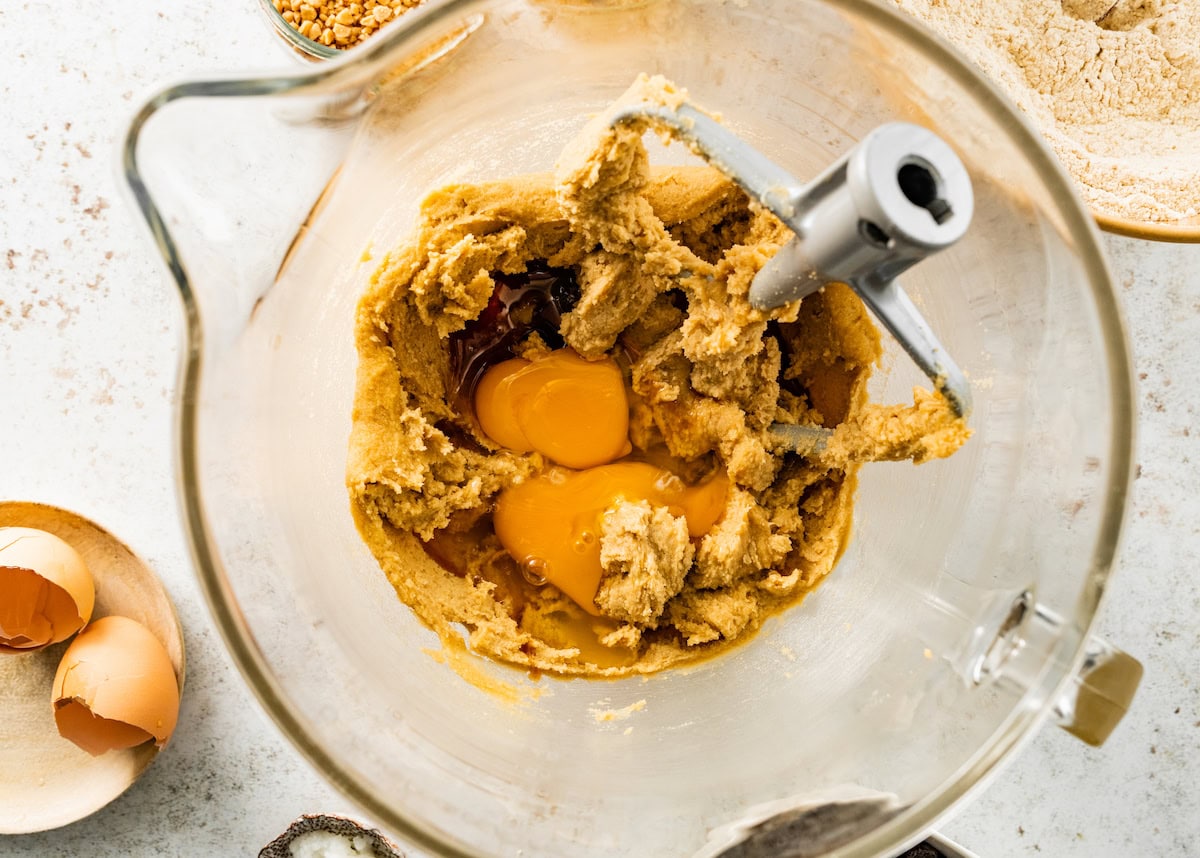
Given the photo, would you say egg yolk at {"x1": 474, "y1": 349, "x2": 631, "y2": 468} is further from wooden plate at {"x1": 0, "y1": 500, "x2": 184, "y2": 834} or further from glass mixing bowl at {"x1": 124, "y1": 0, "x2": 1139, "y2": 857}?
wooden plate at {"x1": 0, "y1": 500, "x2": 184, "y2": 834}

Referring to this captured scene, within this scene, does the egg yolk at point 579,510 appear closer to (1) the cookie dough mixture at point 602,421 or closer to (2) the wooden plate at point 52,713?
(1) the cookie dough mixture at point 602,421

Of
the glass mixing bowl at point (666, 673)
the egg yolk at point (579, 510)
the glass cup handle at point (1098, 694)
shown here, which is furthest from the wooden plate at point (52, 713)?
the glass cup handle at point (1098, 694)

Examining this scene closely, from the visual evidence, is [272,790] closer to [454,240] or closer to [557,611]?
[557,611]

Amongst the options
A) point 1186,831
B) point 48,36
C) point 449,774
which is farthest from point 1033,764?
point 48,36

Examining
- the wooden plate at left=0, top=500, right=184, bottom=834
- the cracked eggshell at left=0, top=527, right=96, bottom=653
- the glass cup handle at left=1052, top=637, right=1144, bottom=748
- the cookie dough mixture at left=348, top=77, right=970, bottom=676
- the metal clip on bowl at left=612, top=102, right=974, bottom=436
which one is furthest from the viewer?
the wooden plate at left=0, top=500, right=184, bottom=834

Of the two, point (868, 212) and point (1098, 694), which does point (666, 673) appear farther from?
point (868, 212)

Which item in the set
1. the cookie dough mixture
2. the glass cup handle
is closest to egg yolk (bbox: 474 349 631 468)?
the cookie dough mixture

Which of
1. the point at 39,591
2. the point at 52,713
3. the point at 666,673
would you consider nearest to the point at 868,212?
the point at 666,673
